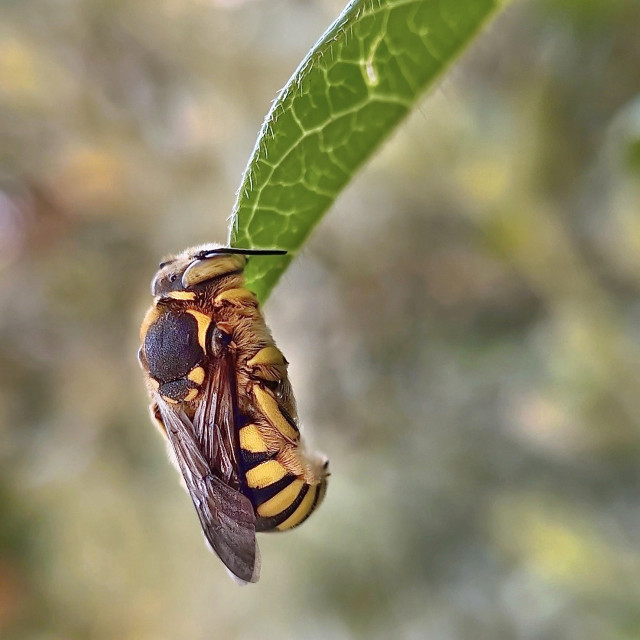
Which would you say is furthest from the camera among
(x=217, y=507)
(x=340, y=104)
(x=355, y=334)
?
(x=355, y=334)

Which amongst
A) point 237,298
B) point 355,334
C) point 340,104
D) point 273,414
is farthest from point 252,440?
point 355,334

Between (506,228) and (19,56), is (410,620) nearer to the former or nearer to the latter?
(506,228)

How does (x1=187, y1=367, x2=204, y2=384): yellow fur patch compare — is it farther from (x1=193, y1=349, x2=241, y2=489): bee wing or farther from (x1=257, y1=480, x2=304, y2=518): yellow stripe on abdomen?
(x1=257, y1=480, x2=304, y2=518): yellow stripe on abdomen

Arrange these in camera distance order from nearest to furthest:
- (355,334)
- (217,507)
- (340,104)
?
(340,104) < (217,507) < (355,334)

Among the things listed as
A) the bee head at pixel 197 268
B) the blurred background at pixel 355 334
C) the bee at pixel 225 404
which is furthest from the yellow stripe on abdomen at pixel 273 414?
the blurred background at pixel 355 334

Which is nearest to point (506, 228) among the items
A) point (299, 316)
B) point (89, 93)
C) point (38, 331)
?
point (299, 316)

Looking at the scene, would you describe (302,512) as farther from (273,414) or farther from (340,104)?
(340,104)

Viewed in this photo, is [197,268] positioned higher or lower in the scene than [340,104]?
higher

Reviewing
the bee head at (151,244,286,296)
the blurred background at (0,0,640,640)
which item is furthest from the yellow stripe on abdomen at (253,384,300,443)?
the blurred background at (0,0,640,640)
